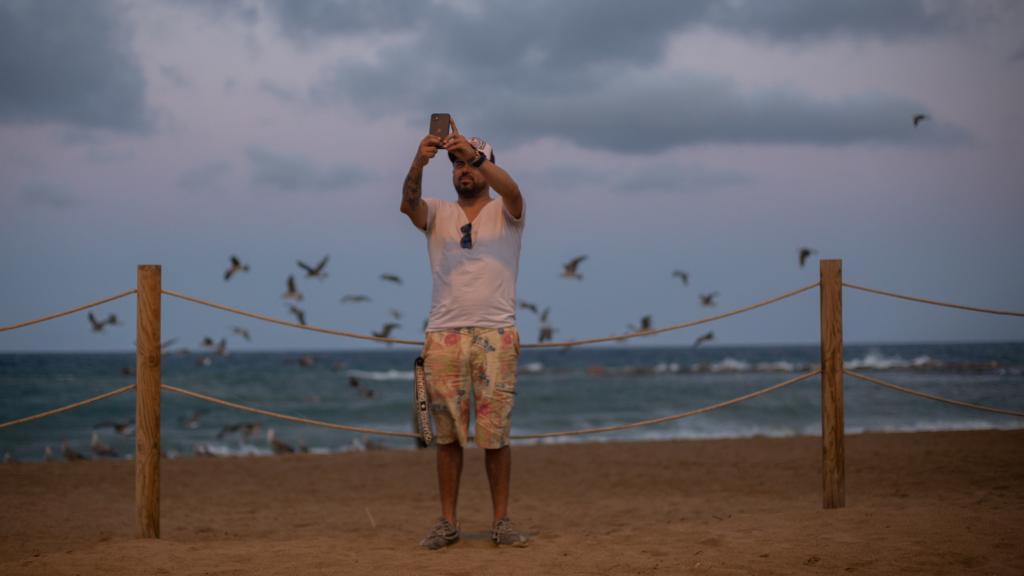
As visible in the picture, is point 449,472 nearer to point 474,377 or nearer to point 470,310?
point 474,377

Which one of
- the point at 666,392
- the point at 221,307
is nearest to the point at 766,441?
the point at 221,307

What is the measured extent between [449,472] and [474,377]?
1.73 ft

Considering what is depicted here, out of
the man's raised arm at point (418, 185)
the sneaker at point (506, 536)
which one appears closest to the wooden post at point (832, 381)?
the sneaker at point (506, 536)

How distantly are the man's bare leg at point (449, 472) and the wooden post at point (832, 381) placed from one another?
228 cm

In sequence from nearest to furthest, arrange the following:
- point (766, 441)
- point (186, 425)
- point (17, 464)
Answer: point (17, 464)
point (766, 441)
point (186, 425)

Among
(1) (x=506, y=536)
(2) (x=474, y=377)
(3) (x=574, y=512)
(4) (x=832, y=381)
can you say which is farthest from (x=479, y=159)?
(3) (x=574, y=512)

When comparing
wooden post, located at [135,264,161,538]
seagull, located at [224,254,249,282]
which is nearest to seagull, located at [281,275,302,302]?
seagull, located at [224,254,249,282]

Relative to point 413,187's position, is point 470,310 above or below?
below

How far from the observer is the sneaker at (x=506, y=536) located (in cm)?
491

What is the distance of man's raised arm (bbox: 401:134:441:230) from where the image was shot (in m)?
4.62

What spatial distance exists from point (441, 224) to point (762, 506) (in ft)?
13.2

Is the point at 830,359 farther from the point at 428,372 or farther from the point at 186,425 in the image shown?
the point at 186,425

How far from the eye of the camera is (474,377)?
4.74 metres

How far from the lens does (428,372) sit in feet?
15.7
